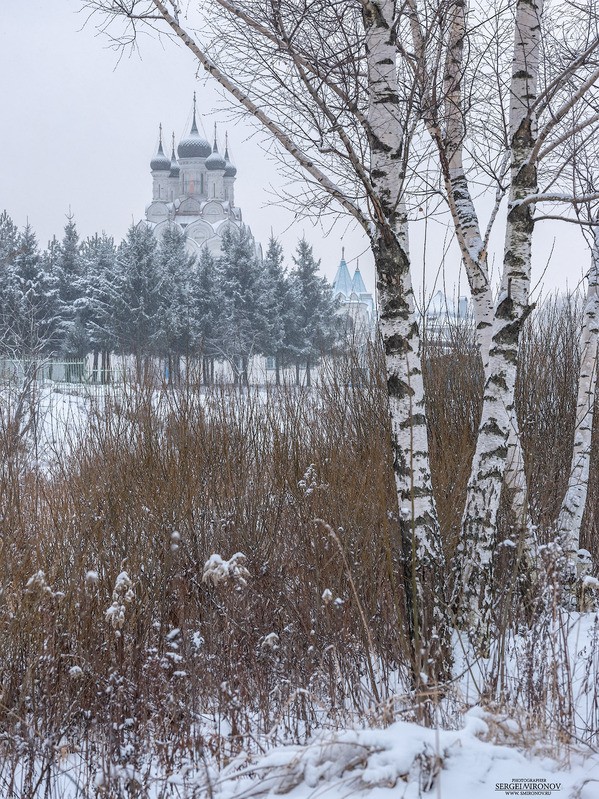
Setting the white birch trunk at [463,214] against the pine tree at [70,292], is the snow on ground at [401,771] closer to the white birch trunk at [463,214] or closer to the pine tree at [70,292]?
the white birch trunk at [463,214]

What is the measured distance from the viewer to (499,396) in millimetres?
4016

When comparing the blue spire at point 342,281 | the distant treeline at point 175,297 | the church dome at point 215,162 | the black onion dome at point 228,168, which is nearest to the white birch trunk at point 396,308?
the distant treeline at point 175,297

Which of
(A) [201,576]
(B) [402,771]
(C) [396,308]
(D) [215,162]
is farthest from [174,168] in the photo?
(B) [402,771]

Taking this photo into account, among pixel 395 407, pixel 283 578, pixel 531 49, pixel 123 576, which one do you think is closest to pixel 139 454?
pixel 283 578

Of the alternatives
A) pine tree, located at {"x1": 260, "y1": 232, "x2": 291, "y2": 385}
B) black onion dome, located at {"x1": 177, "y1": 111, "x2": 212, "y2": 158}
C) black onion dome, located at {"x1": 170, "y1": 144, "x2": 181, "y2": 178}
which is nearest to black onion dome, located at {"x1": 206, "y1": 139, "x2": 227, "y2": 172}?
black onion dome, located at {"x1": 177, "y1": 111, "x2": 212, "y2": 158}

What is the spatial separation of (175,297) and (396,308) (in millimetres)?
32220

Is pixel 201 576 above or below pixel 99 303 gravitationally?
below

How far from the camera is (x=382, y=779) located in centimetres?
188

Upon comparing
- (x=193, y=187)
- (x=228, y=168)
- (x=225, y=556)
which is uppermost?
(x=228, y=168)

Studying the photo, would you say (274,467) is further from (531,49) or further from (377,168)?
(531,49)

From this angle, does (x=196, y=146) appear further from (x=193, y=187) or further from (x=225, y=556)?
(x=225, y=556)

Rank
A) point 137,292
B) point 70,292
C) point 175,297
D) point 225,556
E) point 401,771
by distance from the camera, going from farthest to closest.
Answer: point 70,292 < point 175,297 < point 137,292 < point 225,556 < point 401,771

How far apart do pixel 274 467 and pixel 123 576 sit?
396 cm

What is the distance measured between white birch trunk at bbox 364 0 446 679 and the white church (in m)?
59.5
